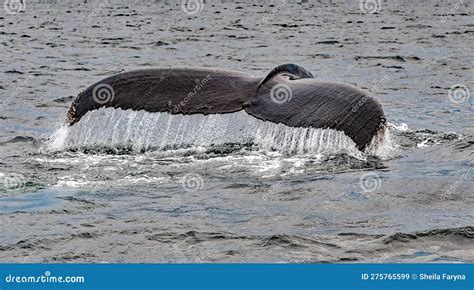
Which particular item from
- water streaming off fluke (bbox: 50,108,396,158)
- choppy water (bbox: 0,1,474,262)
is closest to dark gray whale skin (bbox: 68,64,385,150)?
water streaming off fluke (bbox: 50,108,396,158)

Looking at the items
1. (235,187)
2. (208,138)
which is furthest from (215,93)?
(208,138)

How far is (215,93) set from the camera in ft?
28.9

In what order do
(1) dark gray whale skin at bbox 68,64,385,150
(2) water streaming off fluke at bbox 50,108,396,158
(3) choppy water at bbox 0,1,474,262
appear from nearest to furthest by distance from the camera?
(3) choppy water at bbox 0,1,474,262
(1) dark gray whale skin at bbox 68,64,385,150
(2) water streaming off fluke at bbox 50,108,396,158

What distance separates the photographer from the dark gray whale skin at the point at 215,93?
8.14 meters

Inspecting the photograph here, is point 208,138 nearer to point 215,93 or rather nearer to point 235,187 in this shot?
point 215,93

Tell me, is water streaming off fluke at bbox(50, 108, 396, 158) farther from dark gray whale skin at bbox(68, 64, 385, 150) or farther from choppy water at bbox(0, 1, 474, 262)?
dark gray whale skin at bbox(68, 64, 385, 150)

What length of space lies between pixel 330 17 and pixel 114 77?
27.6 meters

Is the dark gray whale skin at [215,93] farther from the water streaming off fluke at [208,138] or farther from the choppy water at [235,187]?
the choppy water at [235,187]

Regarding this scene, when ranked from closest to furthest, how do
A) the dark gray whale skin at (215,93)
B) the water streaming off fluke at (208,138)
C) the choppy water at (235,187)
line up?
1. the choppy water at (235,187)
2. the dark gray whale skin at (215,93)
3. the water streaming off fluke at (208,138)

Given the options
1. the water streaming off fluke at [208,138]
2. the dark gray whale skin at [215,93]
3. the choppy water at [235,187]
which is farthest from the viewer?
the water streaming off fluke at [208,138]

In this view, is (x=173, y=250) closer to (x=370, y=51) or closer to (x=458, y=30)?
(x=370, y=51)

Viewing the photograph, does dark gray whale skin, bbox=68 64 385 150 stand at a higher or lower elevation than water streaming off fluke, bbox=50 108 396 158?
higher

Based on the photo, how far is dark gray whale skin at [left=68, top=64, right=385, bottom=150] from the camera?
26.7ft

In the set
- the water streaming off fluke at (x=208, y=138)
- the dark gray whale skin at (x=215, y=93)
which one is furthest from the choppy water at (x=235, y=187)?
the dark gray whale skin at (x=215, y=93)
